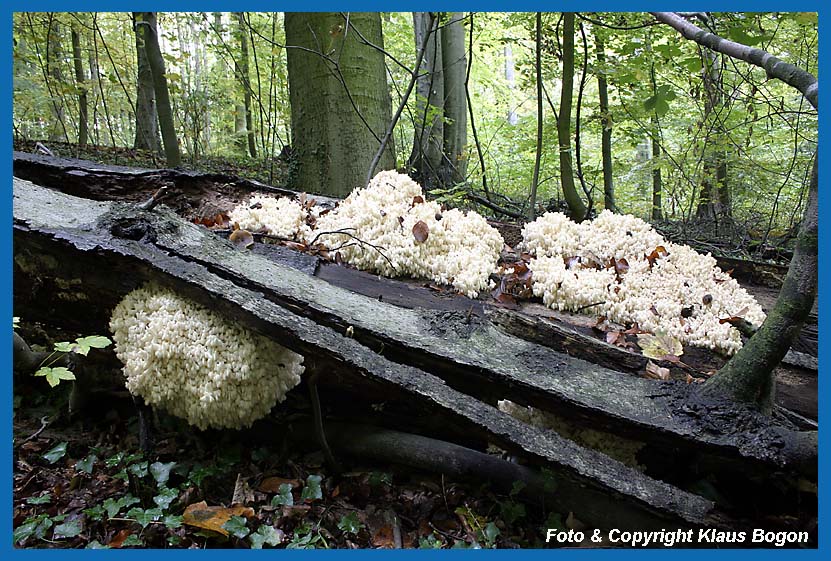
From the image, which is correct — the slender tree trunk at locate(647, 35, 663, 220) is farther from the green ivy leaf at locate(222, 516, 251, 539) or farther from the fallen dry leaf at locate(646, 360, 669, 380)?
the green ivy leaf at locate(222, 516, 251, 539)

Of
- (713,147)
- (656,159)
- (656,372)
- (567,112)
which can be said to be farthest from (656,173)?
(656,372)

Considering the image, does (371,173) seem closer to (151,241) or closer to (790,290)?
(151,241)

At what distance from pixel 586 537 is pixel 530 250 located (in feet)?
7.18

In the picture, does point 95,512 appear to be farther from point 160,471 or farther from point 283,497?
point 283,497

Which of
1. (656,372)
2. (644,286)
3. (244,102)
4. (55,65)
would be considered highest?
(55,65)

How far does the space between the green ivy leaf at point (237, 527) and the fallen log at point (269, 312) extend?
2.78 feet

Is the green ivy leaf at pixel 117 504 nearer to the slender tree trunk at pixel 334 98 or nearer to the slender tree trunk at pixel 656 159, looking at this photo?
the slender tree trunk at pixel 334 98

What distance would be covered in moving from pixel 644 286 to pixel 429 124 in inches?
216

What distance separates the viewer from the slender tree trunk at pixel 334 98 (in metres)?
5.61

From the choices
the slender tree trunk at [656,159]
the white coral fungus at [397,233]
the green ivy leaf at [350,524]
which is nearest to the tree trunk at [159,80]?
the white coral fungus at [397,233]

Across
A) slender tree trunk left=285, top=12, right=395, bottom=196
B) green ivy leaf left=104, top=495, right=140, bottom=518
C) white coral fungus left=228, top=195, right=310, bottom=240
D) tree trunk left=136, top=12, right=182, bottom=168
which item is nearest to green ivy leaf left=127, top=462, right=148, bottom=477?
green ivy leaf left=104, top=495, right=140, bottom=518

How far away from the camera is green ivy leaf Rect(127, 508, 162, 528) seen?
8.13ft

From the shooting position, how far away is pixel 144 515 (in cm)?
250

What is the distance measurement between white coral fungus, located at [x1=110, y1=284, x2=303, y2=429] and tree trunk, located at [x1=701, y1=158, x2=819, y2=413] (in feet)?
7.75
